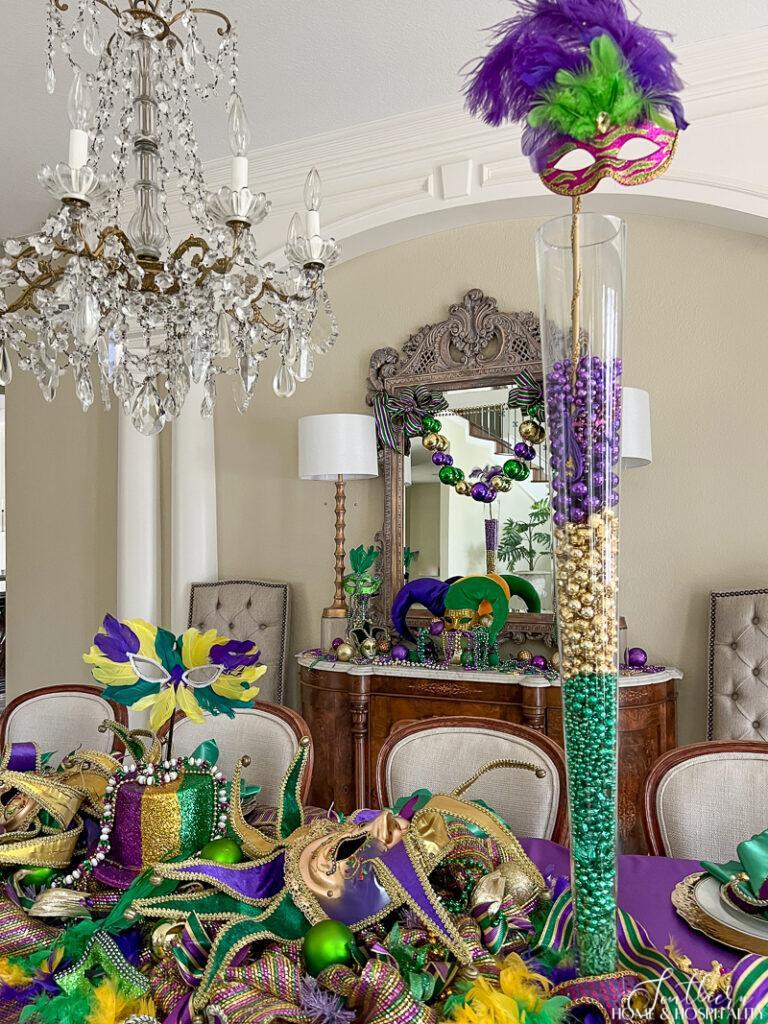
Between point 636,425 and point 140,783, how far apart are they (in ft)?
7.52

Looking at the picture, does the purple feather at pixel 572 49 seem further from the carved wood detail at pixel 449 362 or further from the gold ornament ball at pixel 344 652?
the gold ornament ball at pixel 344 652

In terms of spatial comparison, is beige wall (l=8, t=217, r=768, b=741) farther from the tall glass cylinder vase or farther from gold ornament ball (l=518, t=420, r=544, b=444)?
the tall glass cylinder vase

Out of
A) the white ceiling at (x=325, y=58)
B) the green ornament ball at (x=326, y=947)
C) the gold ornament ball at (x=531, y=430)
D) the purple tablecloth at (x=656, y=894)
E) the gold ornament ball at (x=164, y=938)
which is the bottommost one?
the purple tablecloth at (x=656, y=894)

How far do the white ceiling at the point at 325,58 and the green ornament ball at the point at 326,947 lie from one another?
7.86ft

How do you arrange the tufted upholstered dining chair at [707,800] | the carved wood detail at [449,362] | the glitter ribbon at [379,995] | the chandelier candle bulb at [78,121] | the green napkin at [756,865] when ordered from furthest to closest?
1. the carved wood detail at [449,362]
2. the tufted upholstered dining chair at [707,800]
3. the chandelier candle bulb at [78,121]
4. the green napkin at [756,865]
5. the glitter ribbon at [379,995]

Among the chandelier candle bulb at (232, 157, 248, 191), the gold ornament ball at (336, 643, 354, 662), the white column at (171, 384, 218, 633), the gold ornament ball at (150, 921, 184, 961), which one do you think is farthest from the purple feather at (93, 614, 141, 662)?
the white column at (171, 384, 218, 633)

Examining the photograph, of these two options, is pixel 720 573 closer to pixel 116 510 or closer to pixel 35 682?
pixel 116 510

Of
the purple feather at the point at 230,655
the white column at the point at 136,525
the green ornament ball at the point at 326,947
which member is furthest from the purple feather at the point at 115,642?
the white column at the point at 136,525

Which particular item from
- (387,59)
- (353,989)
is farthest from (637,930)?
(387,59)

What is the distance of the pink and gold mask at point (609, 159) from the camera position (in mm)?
964

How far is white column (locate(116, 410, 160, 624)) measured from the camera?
14.5 ft

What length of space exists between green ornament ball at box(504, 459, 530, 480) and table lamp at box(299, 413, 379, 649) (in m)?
0.59

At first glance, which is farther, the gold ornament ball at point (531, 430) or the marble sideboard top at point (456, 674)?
the gold ornament ball at point (531, 430)

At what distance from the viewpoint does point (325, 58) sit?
3.14 m
